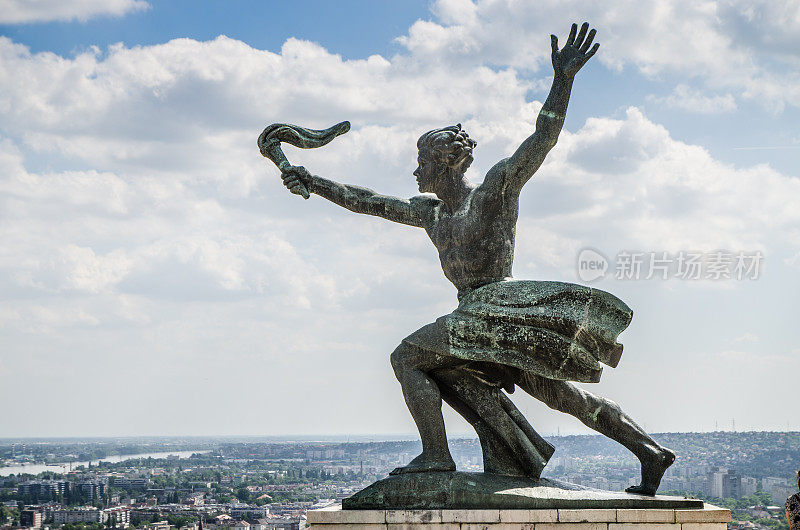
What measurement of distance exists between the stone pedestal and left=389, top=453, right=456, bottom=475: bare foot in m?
0.48

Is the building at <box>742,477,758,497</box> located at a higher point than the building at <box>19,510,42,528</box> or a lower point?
higher

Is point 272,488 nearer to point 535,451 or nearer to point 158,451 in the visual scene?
point 535,451

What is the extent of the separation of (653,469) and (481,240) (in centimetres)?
261

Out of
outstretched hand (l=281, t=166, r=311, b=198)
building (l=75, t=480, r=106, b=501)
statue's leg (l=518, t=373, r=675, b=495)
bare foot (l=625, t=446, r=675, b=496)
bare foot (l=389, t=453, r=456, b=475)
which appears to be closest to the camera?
bare foot (l=389, t=453, r=456, b=475)

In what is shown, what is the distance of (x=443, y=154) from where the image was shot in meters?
9.49

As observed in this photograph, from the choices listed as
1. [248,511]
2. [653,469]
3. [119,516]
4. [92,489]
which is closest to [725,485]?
[653,469]

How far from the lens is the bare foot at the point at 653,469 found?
8664 millimetres

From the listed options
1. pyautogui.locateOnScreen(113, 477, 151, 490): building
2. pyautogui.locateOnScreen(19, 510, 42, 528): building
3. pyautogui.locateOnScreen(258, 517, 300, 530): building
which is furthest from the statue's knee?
pyautogui.locateOnScreen(113, 477, 151, 490): building

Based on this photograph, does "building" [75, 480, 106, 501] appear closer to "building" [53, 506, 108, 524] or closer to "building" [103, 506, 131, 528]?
"building" [53, 506, 108, 524]

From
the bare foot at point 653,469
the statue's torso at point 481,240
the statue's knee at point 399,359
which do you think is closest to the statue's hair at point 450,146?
the statue's torso at point 481,240

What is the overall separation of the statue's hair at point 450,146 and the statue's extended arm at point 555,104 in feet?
2.34

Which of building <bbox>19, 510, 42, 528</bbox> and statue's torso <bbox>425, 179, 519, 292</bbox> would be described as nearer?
statue's torso <bbox>425, 179, 519, 292</bbox>

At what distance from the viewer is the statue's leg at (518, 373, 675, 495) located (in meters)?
8.80

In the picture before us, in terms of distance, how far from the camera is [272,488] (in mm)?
39531
